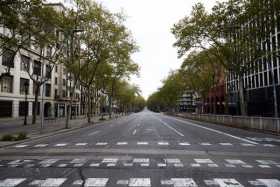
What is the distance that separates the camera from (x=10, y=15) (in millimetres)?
15445

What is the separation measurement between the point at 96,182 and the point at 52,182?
101 cm

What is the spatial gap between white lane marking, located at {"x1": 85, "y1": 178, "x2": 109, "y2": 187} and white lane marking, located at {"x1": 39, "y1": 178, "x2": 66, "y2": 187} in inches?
23.6

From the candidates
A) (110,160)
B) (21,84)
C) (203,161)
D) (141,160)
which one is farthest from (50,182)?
(21,84)

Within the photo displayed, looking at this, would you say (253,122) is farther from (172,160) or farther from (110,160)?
(110,160)

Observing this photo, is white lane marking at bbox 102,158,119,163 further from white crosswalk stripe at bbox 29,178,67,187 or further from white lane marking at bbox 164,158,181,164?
white crosswalk stripe at bbox 29,178,67,187

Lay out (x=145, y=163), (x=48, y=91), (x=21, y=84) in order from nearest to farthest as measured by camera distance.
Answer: (x=145, y=163), (x=21, y=84), (x=48, y=91)

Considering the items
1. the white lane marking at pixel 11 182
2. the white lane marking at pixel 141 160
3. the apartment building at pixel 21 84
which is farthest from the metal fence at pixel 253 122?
the apartment building at pixel 21 84

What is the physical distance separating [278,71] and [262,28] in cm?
2123

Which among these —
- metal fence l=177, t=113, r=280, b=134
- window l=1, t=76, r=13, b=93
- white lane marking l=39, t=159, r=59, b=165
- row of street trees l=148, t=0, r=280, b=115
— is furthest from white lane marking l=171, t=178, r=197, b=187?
window l=1, t=76, r=13, b=93

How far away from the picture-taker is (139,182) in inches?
256

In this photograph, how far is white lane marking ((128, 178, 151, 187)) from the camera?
6254 millimetres

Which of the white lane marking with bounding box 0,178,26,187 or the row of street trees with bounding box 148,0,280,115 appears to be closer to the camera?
the white lane marking with bounding box 0,178,26,187

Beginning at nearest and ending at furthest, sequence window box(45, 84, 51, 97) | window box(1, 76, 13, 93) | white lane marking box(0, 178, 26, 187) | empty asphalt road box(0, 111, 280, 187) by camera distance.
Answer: white lane marking box(0, 178, 26, 187), empty asphalt road box(0, 111, 280, 187), window box(1, 76, 13, 93), window box(45, 84, 51, 97)

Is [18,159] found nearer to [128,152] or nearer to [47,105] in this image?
[128,152]
